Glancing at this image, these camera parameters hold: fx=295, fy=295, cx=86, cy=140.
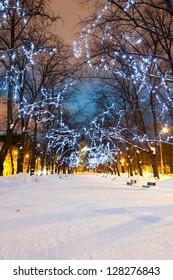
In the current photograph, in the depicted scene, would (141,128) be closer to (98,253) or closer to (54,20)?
(54,20)

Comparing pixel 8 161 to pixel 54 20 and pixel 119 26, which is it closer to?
pixel 54 20

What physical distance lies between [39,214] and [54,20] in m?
12.8

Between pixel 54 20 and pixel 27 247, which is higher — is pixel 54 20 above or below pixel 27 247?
above

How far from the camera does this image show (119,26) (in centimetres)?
1288

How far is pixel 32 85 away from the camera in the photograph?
27453 mm

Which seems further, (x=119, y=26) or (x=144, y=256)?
(x=119, y=26)

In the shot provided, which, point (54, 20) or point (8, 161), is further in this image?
point (8, 161)

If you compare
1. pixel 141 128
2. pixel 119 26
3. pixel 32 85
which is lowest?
pixel 141 128

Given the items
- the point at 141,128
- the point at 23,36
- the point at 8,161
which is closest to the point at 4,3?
the point at 23,36

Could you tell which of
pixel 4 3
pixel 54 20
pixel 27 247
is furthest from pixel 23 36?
pixel 27 247

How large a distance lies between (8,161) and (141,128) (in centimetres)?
4761
